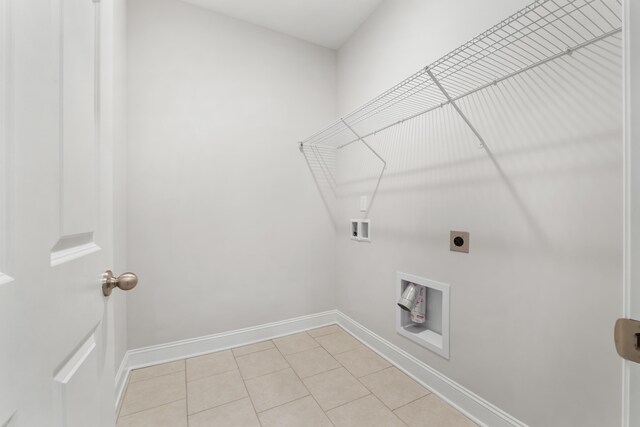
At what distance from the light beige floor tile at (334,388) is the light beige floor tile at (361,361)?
0.07m

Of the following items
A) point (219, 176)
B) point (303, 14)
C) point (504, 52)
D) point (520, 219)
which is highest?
point (303, 14)

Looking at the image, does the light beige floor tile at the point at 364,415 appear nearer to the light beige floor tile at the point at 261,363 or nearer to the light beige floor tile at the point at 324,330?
the light beige floor tile at the point at 261,363

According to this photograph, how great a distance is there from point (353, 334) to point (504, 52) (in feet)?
6.90

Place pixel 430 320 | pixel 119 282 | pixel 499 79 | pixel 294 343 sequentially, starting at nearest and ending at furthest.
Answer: pixel 119 282 → pixel 499 79 → pixel 430 320 → pixel 294 343

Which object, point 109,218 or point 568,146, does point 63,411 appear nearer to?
point 109,218

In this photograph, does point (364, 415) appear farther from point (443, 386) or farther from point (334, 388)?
point (443, 386)

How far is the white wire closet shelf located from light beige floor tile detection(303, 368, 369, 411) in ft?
5.01

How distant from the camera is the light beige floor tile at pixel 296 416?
1322 mm

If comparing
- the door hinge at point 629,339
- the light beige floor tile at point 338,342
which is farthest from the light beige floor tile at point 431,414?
the door hinge at point 629,339

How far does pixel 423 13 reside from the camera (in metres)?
1.61

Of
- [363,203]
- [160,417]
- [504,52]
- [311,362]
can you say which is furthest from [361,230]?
[160,417]

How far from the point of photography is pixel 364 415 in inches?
53.9

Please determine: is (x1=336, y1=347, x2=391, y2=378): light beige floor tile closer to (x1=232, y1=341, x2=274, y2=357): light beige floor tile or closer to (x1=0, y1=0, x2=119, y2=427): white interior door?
(x1=232, y1=341, x2=274, y2=357): light beige floor tile

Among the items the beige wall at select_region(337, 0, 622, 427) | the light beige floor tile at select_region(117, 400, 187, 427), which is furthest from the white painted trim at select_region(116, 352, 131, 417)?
the beige wall at select_region(337, 0, 622, 427)
